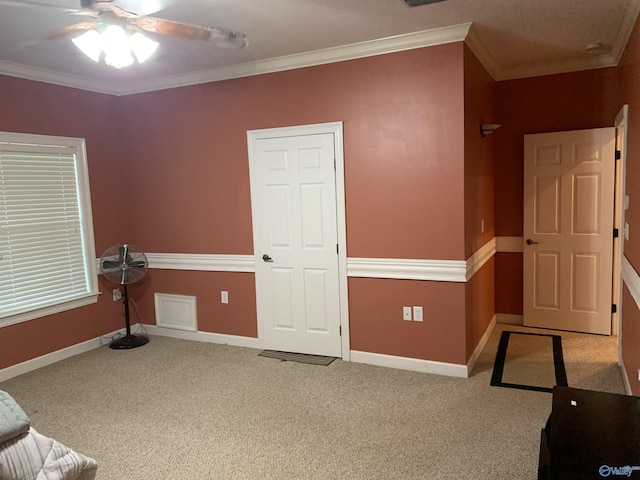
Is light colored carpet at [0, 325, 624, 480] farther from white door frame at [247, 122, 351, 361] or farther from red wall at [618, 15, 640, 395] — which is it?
red wall at [618, 15, 640, 395]

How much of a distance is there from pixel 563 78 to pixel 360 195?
2.42 meters

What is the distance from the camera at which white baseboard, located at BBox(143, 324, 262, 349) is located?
171 inches

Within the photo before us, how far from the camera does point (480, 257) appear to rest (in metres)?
4.03

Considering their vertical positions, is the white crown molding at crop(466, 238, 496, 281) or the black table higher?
the white crown molding at crop(466, 238, 496, 281)

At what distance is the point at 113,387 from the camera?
11.7 ft

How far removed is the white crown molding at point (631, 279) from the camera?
8.82 ft

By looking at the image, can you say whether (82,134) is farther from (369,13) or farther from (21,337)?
(369,13)

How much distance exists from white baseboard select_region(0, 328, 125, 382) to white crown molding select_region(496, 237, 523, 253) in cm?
404

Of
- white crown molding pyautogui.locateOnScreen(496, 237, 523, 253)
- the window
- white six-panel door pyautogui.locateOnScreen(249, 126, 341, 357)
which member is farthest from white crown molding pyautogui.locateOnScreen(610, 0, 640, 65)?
the window

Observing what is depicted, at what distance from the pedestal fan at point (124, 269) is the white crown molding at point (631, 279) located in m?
4.01

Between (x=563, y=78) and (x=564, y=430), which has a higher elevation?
(x=563, y=78)

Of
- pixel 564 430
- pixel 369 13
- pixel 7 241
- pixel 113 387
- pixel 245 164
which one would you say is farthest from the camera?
pixel 245 164

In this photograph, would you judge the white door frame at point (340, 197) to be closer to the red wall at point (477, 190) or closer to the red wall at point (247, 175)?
the red wall at point (247, 175)

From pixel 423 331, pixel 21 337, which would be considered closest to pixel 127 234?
pixel 21 337
